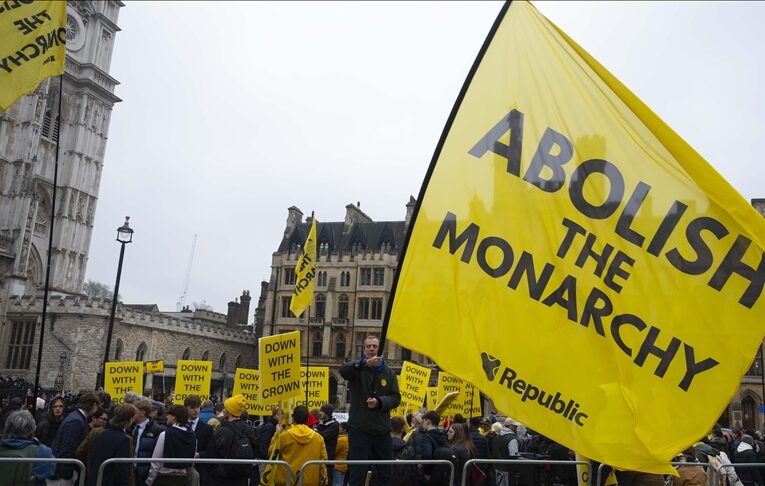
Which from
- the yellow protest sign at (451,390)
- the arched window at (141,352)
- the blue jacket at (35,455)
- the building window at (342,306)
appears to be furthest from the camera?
the building window at (342,306)

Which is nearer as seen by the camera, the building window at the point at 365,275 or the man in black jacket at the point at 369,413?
the man in black jacket at the point at 369,413

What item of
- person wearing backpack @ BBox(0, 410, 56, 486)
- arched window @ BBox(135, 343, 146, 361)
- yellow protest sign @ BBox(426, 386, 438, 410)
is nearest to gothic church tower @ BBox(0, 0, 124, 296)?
arched window @ BBox(135, 343, 146, 361)

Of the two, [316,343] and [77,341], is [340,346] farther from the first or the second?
[77,341]

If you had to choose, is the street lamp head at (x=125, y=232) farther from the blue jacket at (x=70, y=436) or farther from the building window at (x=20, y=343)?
the building window at (x=20, y=343)

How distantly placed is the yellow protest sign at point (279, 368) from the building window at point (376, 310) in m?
45.0

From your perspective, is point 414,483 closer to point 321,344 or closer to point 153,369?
point 153,369

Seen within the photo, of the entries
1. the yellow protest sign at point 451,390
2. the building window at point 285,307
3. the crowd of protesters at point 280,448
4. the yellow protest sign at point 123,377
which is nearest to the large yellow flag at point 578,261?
the crowd of protesters at point 280,448

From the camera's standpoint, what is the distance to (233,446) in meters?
8.72

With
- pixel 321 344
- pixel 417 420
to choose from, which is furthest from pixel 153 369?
pixel 321 344

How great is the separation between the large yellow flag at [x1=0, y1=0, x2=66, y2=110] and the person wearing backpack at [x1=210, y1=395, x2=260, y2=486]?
489 cm

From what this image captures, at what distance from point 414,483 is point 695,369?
452cm

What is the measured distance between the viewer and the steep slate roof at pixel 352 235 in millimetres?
59562

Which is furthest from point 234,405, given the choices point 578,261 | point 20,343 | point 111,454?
point 20,343

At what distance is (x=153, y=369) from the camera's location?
70.9 feet
